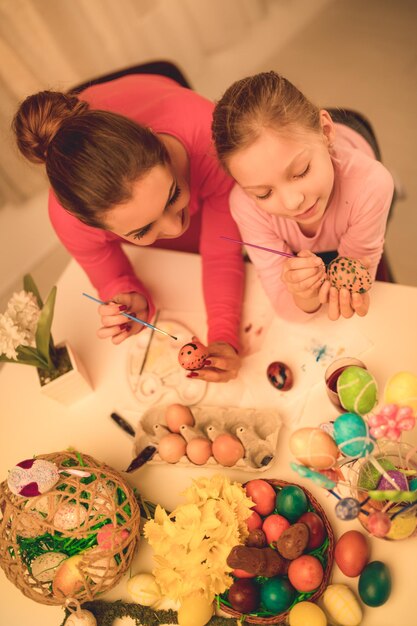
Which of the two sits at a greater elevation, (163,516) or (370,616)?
(163,516)

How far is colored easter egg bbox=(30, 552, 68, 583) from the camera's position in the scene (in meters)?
0.93

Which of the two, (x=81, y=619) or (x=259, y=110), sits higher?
(x=259, y=110)

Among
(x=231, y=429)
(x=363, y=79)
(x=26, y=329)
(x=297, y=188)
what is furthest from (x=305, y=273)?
(x=363, y=79)

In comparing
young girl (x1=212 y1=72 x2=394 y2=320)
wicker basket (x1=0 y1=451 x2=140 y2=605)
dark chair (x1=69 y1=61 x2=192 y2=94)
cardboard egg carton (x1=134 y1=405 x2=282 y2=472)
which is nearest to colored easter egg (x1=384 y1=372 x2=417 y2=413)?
young girl (x1=212 y1=72 x2=394 y2=320)

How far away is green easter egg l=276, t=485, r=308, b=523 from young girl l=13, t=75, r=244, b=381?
28 cm

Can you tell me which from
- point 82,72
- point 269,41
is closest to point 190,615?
point 82,72

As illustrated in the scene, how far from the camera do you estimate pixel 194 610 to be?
33.7 inches

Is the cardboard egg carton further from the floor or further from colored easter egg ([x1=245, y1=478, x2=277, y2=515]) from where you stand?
the floor

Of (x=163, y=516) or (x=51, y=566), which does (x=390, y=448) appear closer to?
(x=163, y=516)

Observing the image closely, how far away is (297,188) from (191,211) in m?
0.41

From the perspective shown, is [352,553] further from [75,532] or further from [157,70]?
[157,70]

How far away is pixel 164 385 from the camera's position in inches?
45.1

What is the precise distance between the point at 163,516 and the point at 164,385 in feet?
1.07

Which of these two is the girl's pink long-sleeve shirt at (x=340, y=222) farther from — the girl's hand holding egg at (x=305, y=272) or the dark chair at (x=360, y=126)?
the girl's hand holding egg at (x=305, y=272)
